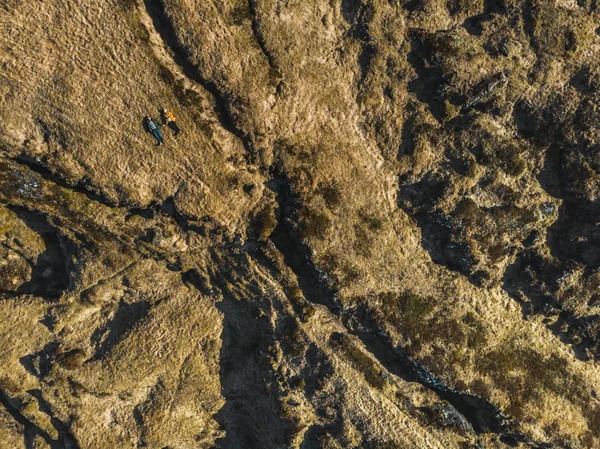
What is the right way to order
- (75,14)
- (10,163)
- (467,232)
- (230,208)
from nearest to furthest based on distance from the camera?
(75,14)
(10,163)
(230,208)
(467,232)

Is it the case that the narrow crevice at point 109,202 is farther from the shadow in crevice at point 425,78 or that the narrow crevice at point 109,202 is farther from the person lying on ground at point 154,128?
the shadow in crevice at point 425,78

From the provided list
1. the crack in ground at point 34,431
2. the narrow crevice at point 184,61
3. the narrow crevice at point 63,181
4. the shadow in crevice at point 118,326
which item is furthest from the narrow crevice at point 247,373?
the crack in ground at point 34,431

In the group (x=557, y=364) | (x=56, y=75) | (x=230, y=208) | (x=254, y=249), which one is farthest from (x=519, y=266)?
(x=56, y=75)

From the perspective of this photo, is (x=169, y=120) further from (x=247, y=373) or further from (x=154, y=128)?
(x=247, y=373)

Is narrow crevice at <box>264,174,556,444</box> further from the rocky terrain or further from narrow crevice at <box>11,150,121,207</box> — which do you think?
narrow crevice at <box>11,150,121,207</box>

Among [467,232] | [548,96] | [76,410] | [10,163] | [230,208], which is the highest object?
[548,96]

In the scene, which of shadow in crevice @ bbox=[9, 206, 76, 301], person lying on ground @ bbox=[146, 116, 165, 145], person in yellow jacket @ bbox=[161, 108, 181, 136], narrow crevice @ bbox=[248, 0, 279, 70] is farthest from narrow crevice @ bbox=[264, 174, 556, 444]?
shadow in crevice @ bbox=[9, 206, 76, 301]

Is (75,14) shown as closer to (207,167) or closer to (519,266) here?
(207,167)
